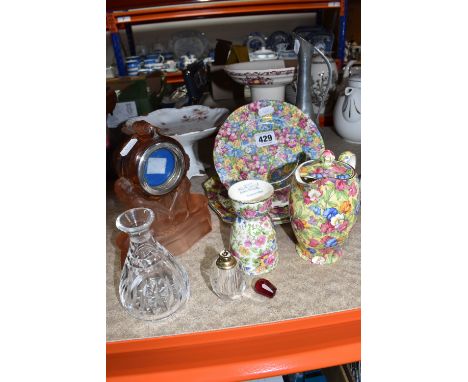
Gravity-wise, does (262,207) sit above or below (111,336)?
above

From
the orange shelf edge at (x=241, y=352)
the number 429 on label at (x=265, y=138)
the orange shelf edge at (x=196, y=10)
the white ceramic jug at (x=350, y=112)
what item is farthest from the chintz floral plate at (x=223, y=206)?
the orange shelf edge at (x=196, y=10)

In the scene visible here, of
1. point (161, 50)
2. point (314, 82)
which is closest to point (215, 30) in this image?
point (161, 50)

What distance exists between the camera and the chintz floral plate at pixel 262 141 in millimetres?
880

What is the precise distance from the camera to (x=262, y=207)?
2.11 feet

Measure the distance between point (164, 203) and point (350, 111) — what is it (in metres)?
0.70

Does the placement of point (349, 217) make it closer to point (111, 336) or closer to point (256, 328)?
point (256, 328)

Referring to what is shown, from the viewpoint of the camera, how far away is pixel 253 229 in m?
0.66

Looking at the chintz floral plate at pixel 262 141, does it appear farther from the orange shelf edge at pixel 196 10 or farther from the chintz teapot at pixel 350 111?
the orange shelf edge at pixel 196 10

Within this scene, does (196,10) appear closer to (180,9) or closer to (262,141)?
(180,9)

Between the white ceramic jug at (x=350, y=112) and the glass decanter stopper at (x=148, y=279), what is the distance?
78 cm

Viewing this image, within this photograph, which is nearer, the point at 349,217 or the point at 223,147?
the point at 349,217

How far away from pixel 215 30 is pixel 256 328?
229cm

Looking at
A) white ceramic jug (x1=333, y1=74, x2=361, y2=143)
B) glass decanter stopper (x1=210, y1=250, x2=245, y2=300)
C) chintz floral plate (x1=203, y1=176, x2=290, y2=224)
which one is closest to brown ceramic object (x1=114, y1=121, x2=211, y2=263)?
chintz floral plate (x1=203, y1=176, x2=290, y2=224)

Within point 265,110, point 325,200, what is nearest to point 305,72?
point 265,110
